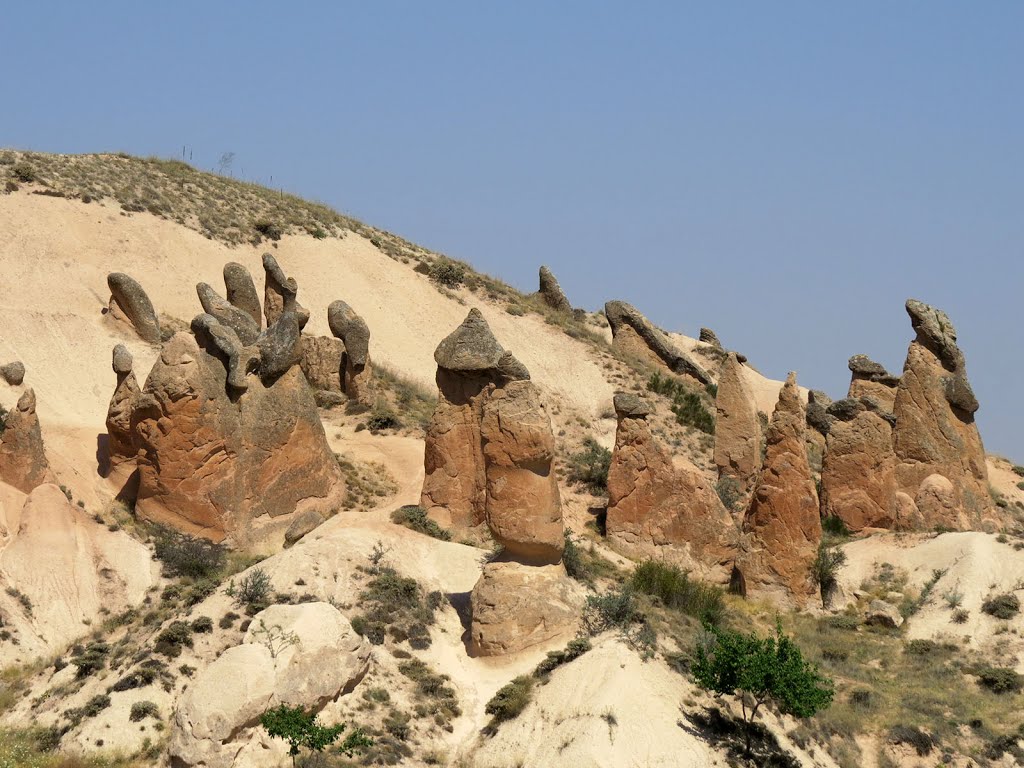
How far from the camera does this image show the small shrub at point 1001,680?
2788 centimetres

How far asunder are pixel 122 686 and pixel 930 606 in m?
17.5

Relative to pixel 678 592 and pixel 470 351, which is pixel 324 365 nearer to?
pixel 470 351

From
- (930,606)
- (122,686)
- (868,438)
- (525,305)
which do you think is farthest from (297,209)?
(122,686)

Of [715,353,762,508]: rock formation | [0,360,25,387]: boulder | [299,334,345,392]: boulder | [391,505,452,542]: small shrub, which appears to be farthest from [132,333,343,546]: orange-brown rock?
[715,353,762,508]: rock formation

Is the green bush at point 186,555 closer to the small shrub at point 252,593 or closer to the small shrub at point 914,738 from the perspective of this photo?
the small shrub at point 252,593

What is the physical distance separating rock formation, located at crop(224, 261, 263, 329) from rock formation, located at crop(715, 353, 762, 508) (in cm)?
1377

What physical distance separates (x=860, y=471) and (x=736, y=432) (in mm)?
5061

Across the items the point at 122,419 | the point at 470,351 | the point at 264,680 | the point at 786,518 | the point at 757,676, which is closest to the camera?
the point at 264,680

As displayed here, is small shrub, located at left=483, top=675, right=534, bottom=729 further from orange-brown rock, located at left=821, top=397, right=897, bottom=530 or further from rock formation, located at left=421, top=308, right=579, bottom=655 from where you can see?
orange-brown rock, located at left=821, top=397, right=897, bottom=530

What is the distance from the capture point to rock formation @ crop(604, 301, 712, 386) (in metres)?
54.8

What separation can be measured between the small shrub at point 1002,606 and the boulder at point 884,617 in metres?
1.80

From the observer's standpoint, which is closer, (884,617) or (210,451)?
(210,451)

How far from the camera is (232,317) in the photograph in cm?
3675

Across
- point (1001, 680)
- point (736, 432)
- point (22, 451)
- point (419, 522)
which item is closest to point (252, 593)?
point (419, 522)
